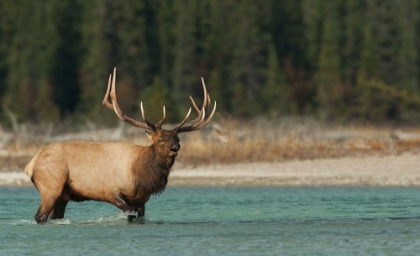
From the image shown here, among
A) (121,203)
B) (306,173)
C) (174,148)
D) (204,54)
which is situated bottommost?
(121,203)

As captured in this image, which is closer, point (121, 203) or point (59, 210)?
point (121, 203)

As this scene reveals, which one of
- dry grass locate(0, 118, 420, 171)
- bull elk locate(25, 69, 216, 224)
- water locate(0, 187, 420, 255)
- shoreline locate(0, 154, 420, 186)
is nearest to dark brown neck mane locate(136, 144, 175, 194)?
bull elk locate(25, 69, 216, 224)

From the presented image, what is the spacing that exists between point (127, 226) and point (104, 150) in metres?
1.10

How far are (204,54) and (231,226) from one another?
4569 cm

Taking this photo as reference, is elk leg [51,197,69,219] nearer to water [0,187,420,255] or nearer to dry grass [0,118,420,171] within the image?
water [0,187,420,255]

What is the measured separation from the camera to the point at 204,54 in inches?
2418

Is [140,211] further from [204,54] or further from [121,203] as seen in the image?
[204,54]

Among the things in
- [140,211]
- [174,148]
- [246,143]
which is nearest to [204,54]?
[246,143]

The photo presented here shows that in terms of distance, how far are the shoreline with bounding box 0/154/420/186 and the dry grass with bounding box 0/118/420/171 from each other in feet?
2.04

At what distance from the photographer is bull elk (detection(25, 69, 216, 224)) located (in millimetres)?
15688

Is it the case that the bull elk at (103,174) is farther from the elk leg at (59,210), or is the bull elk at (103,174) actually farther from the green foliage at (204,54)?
the green foliage at (204,54)

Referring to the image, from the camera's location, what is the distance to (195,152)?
27.8m

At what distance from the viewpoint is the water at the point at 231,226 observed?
13.8 meters

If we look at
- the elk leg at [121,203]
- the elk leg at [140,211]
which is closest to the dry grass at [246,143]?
the elk leg at [140,211]
